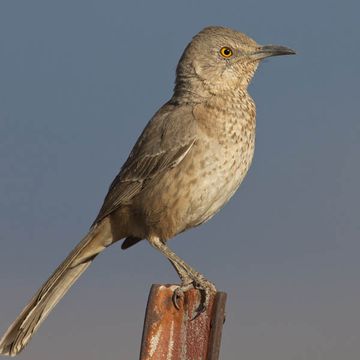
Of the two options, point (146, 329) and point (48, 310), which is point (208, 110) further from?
point (146, 329)

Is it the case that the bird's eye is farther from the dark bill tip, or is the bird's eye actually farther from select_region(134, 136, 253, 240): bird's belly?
select_region(134, 136, 253, 240): bird's belly

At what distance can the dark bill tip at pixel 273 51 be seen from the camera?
25.1ft

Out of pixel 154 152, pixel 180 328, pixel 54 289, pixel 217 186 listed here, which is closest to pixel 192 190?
pixel 217 186

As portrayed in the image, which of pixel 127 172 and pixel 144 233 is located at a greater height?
pixel 127 172

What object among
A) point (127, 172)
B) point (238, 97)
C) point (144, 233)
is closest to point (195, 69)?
point (238, 97)

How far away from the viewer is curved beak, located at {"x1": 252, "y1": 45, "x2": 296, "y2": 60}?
7651mm

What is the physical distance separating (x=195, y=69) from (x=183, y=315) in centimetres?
347

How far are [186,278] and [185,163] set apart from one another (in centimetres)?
103

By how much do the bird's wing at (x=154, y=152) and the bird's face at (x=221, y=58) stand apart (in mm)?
411

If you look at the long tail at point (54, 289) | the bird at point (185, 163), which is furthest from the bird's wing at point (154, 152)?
the long tail at point (54, 289)

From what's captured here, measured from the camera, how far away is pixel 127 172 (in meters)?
7.37

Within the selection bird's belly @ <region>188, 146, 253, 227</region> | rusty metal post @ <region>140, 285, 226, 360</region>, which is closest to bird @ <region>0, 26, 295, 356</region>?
bird's belly @ <region>188, 146, 253, 227</region>

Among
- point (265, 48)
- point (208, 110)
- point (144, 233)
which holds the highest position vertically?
point (265, 48)

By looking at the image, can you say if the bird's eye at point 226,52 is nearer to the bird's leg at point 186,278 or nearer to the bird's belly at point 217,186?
the bird's belly at point 217,186
